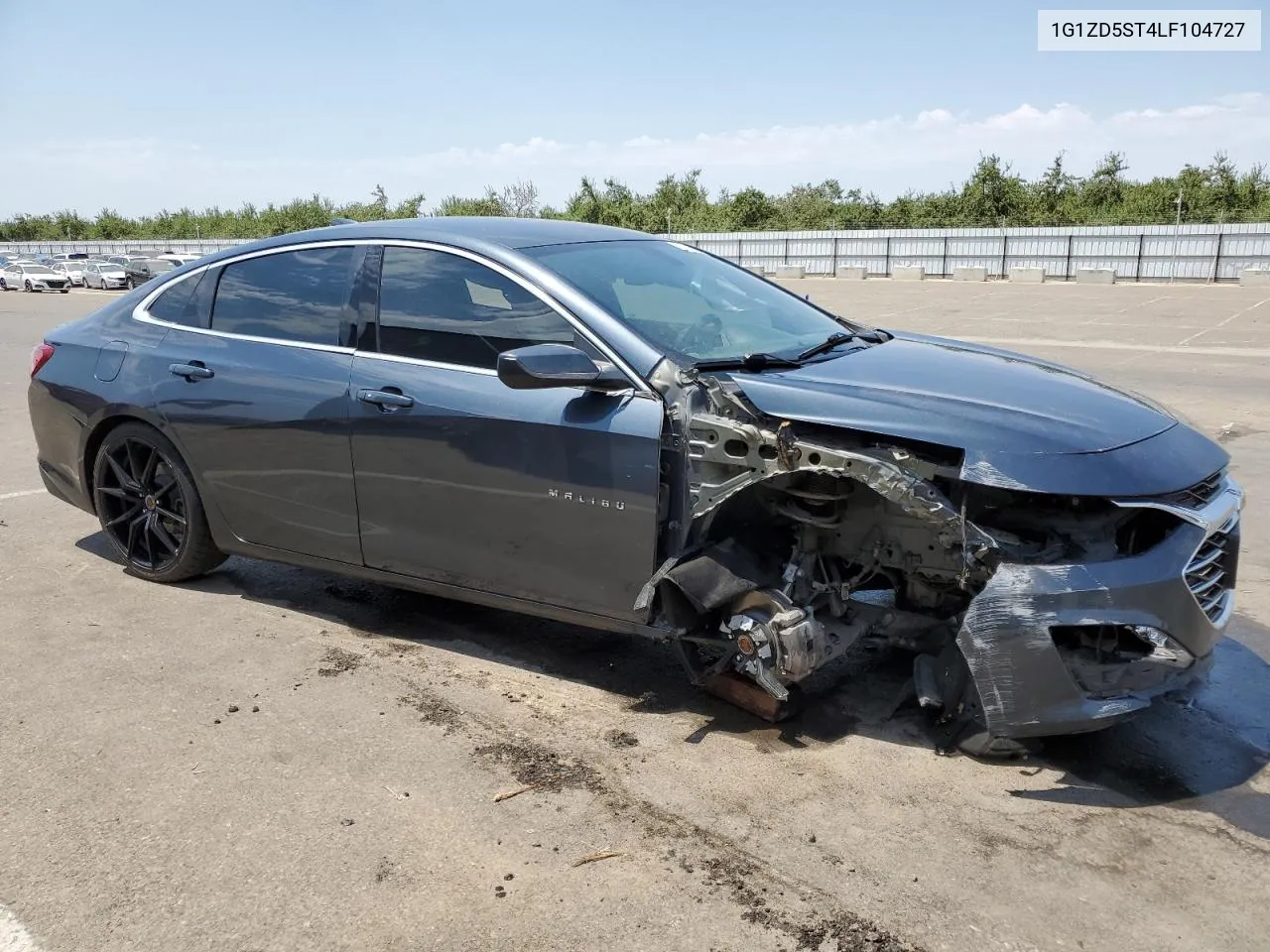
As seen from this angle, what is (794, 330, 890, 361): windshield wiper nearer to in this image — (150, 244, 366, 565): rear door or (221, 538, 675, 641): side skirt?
(221, 538, 675, 641): side skirt

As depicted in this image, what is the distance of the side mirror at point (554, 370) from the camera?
353 cm

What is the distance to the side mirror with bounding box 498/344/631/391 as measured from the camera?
11.6 feet

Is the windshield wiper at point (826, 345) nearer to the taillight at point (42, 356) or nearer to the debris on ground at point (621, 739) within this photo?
the debris on ground at point (621, 739)

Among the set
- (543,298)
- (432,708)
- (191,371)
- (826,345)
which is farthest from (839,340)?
(191,371)

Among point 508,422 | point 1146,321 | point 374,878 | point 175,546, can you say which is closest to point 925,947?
point 374,878

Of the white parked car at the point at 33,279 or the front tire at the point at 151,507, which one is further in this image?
the white parked car at the point at 33,279

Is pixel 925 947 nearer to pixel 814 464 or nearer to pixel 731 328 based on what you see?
pixel 814 464

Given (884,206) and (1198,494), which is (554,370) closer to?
(1198,494)

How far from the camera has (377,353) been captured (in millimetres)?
4227

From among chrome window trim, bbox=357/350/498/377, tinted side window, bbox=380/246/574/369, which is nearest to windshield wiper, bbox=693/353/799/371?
tinted side window, bbox=380/246/574/369

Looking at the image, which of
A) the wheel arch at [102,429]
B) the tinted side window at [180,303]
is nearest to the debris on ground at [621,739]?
the wheel arch at [102,429]

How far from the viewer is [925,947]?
2.58 m

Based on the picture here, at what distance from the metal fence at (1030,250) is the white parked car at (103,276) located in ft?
31.5

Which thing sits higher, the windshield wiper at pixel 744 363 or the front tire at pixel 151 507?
the windshield wiper at pixel 744 363
